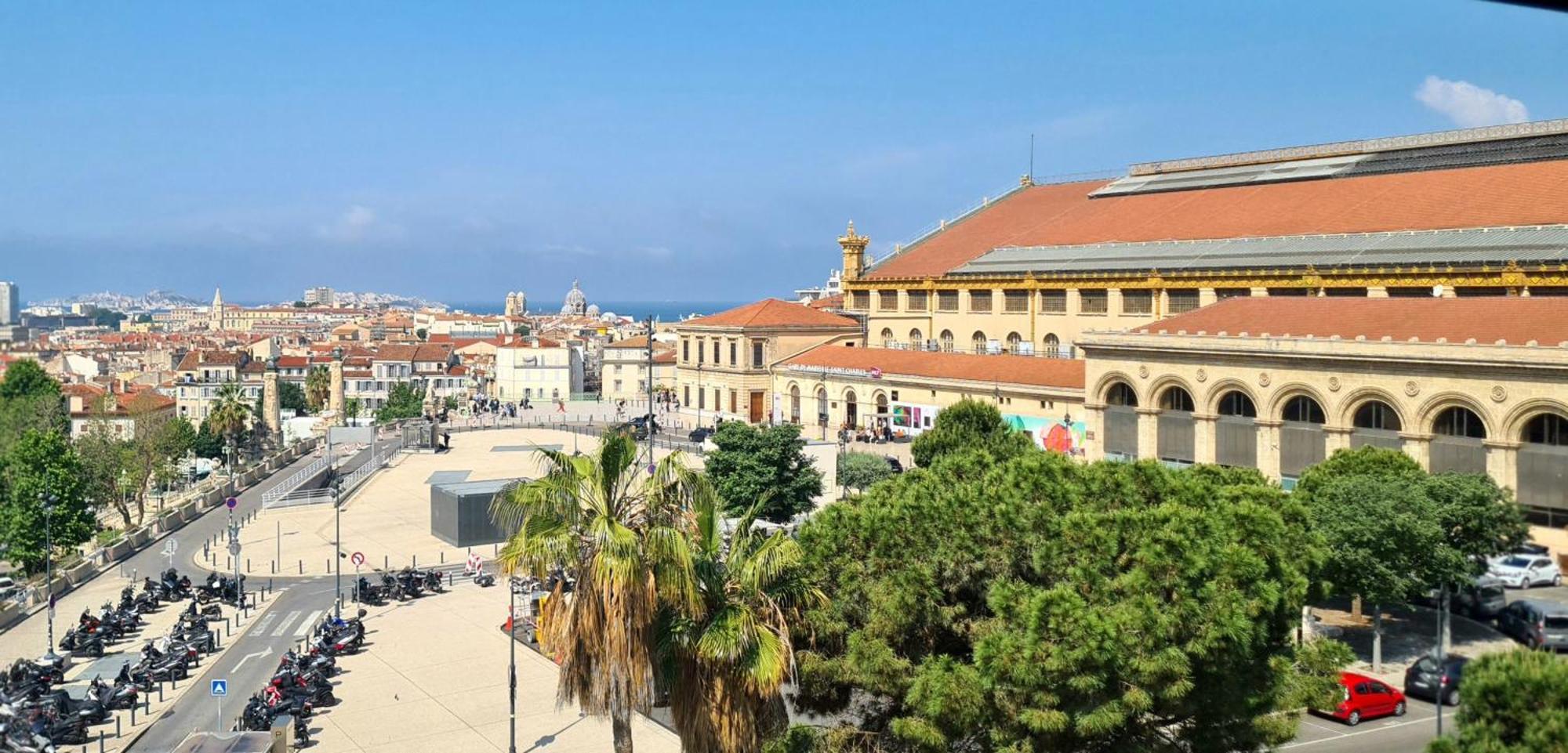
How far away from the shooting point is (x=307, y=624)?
3784 cm

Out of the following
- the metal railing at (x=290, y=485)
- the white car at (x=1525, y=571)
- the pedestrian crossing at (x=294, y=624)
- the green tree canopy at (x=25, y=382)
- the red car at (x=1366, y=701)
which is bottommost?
the pedestrian crossing at (x=294, y=624)

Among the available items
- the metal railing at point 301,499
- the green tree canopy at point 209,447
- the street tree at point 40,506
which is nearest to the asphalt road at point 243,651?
the street tree at point 40,506

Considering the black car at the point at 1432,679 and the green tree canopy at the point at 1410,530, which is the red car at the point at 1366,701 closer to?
the black car at the point at 1432,679

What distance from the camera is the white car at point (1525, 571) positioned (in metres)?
36.8

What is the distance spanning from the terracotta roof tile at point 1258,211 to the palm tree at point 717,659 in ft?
154

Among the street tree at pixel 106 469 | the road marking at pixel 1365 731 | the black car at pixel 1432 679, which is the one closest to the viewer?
the road marking at pixel 1365 731

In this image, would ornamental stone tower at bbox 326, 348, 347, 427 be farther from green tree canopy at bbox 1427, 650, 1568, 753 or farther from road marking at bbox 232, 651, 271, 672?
green tree canopy at bbox 1427, 650, 1568, 753

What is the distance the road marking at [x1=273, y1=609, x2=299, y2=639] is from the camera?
36656 millimetres

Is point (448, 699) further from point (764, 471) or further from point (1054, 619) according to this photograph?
point (764, 471)

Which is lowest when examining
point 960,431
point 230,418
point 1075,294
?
point 230,418

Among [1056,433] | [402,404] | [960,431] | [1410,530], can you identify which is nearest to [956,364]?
[1056,433]

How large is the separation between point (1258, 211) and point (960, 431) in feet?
90.7

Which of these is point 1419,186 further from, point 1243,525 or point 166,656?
point 166,656

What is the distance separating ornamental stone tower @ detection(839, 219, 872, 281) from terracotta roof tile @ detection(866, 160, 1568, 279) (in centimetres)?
222
